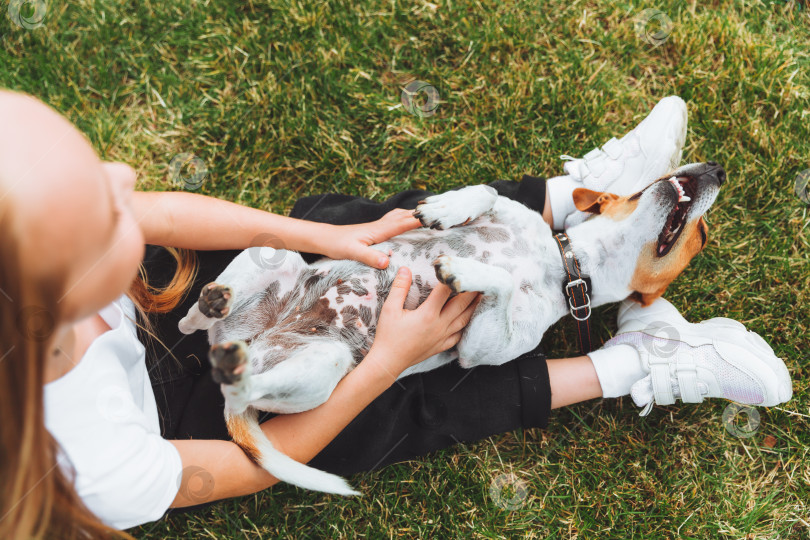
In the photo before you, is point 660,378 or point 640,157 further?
point 640,157

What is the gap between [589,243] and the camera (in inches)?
108

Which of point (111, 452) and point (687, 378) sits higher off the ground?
point (111, 452)

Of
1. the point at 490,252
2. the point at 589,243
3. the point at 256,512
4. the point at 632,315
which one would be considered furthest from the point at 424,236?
the point at 256,512

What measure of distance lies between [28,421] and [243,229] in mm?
1368

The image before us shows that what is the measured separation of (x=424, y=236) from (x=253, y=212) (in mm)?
895

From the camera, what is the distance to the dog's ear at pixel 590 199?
2.82m

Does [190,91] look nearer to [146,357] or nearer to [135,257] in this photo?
[146,357]

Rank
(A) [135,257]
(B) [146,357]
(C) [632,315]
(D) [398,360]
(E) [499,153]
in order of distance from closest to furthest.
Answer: (A) [135,257], (D) [398,360], (B) [146,357], (C) [632,315], (E) [499,153]
